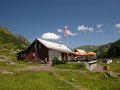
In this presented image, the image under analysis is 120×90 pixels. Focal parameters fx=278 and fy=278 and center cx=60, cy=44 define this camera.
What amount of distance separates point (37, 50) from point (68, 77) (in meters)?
47.0

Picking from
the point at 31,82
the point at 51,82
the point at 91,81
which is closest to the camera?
the point at 31,82

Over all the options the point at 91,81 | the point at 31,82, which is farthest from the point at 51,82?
the point at 91,81

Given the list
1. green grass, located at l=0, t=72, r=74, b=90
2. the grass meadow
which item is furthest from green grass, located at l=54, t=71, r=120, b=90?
green grass, located at l=0, t=72, r=74, b=90

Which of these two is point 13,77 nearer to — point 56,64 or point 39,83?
point 39,83

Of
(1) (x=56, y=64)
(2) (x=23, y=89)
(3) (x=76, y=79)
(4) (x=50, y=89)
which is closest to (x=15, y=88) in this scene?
(2) (x=23, y=89)

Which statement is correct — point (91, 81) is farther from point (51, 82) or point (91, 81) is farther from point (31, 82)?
point (31, 82)

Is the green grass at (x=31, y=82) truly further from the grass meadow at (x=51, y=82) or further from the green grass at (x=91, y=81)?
the green grass at (x=91, y=81)

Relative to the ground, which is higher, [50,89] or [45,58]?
[45,58]

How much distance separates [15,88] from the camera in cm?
3031

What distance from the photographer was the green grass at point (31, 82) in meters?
31.3

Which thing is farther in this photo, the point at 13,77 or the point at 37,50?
the point at 37,50

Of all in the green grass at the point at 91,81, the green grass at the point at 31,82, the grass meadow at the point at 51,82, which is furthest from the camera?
the green grass at the point at 91,81

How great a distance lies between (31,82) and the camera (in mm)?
34250

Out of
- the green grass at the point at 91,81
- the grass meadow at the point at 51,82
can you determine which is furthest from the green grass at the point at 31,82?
the green grass at the point at 91,81
